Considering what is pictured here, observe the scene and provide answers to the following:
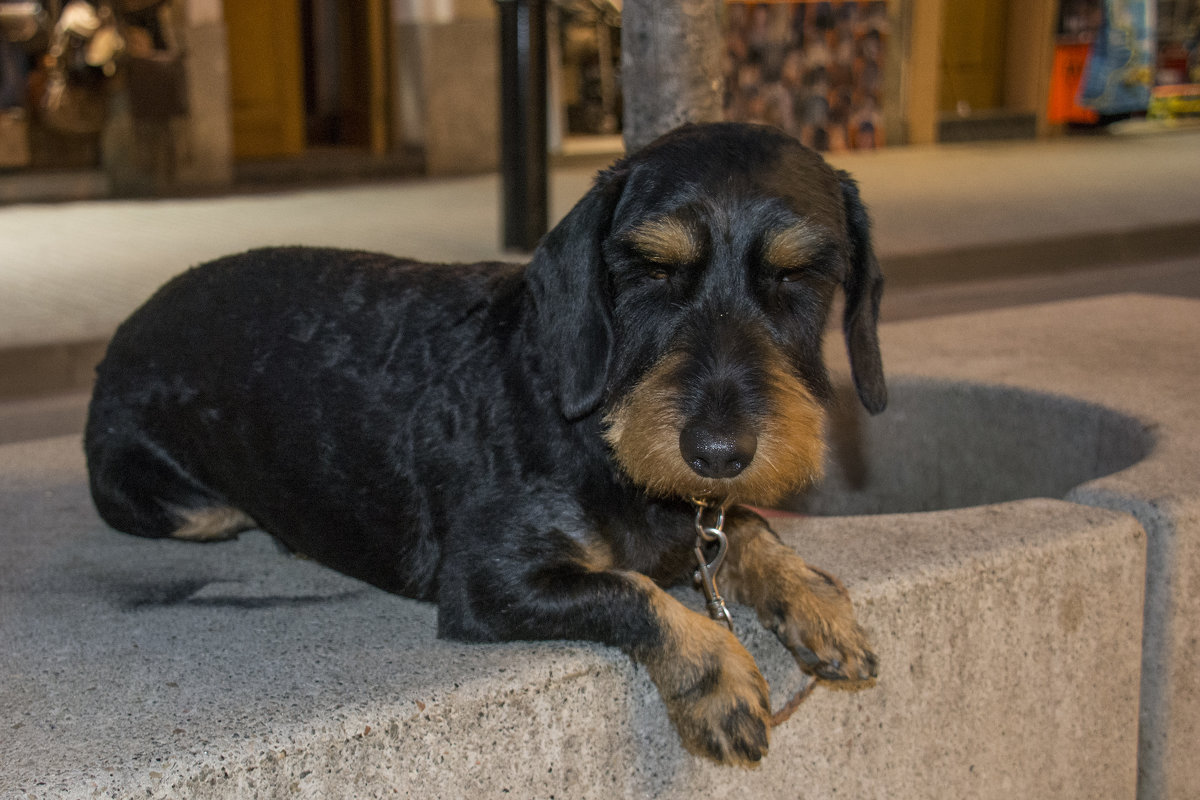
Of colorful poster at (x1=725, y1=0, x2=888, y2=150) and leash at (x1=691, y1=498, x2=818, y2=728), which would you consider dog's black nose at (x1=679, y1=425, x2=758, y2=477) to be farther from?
colorful poster at (x1=725, y1=0, x2=888, y2=150)

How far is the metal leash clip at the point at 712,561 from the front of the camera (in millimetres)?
2914

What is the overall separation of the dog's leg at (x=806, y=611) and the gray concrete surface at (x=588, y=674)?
0.25 ft

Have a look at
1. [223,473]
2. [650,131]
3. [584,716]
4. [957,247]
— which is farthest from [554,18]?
[584,716]

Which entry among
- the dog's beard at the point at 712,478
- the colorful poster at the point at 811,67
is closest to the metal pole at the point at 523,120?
the dog's beard at the point at 712,478

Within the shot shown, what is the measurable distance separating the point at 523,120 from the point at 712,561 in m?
7.28

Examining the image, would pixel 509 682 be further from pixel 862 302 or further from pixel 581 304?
pixel 862 302

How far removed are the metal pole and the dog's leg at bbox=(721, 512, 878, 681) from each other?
715cm

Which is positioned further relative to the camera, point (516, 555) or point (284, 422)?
point (284, 422)

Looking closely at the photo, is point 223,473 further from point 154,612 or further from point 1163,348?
point 1163,348

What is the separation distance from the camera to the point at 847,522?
3.53 m

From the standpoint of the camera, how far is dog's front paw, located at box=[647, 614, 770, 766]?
2.56 m

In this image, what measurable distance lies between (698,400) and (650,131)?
2347mm

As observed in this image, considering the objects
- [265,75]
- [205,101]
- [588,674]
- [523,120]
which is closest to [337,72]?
[265,75]

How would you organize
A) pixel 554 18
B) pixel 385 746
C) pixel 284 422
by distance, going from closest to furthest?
pixel 385 746, pixel 284 422, pixel 554 18
